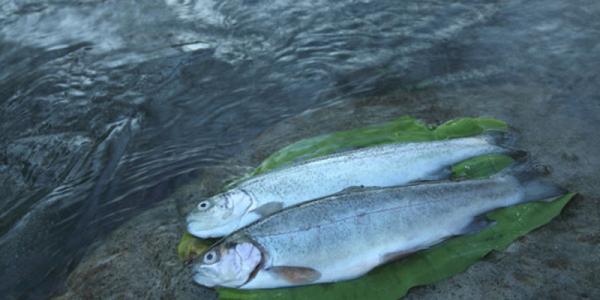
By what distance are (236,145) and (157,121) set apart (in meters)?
1.19

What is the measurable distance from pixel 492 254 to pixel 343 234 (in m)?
1.14

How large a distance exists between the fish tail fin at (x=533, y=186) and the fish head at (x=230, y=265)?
207 cm

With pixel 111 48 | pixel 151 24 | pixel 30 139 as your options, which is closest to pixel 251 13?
pixel 151 24

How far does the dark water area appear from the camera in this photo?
4953 millimetres

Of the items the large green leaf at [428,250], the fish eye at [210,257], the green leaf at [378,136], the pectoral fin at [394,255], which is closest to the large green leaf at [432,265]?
the large green leaf at [428,250]

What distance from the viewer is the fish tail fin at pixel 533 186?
3926 mm

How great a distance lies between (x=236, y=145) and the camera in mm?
5586

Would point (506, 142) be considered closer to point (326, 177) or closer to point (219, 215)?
point (326, 177)

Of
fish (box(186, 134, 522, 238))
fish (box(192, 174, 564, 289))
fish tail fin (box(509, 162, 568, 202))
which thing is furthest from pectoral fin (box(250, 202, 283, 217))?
fish tail fin (box(509, 162, 568, 202))

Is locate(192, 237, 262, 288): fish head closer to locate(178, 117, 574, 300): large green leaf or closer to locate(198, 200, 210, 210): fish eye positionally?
locate(178, 117, 574, 300): large green leaf

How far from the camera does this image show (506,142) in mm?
4629

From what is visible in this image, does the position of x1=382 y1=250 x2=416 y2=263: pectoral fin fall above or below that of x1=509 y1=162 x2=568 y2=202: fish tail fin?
below

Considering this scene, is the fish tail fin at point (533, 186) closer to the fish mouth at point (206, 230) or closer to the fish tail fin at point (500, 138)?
the fish tail fin at point (500, 138)

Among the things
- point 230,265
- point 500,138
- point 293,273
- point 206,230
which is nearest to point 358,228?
point 293,273
